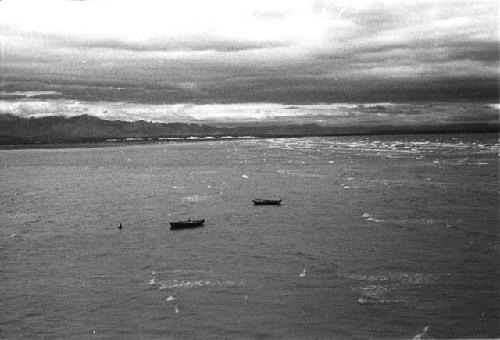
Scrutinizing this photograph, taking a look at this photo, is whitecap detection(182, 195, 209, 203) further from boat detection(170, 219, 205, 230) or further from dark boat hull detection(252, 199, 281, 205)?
boat detection(170, 219, 205, 230)

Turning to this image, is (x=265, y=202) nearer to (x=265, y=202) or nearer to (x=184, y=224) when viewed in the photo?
(x=265, y=202)

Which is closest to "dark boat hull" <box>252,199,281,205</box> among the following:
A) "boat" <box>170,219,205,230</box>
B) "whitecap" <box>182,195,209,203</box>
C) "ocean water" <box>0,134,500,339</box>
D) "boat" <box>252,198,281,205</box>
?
"boat" <box>252,198,281,205</box>

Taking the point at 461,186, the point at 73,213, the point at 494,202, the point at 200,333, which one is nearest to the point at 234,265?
the point at 200,333

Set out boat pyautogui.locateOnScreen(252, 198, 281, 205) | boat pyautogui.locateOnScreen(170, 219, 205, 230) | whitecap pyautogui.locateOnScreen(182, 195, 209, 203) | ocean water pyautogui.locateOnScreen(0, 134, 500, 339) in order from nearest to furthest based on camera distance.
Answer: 1. ocean water pyautogui.locateOnScreen(0, 134, 500, 339)
2. boat pyautogui.locateOnScreen(170, 219, 205, 230)
3. boat pyautogui.locateOnScreen(252, 198, 281, 205)
4. whitecap pyautogui.locateOnScreen(182, 195, 209, 203)

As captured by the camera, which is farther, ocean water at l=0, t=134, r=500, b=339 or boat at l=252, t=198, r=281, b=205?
boat at l=252, t=198, r=281, b=205

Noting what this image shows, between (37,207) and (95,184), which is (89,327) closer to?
(37,207)

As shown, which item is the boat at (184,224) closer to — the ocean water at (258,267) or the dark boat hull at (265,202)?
the ocean water at (258,267)

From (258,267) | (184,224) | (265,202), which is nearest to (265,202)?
(265,202)

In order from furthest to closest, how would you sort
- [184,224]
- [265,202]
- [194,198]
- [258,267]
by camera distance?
[194,198] → [265,202] → [184,224] → [258,267]
